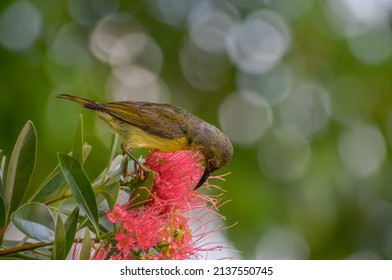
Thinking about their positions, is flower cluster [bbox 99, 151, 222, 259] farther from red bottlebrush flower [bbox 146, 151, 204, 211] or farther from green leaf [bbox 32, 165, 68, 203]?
green leaf [bbox 32, 165, 68, 203]

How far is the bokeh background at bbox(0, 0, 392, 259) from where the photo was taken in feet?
13.6

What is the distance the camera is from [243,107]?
4.94m

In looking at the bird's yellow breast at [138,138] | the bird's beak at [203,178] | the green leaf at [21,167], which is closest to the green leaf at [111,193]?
the green leaf at [21,167]

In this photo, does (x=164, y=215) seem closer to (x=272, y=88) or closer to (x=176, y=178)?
(x=176, y=178)

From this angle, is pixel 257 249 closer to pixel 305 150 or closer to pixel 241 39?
pixel 305 150

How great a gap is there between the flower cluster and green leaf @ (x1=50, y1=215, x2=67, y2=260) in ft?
0.57

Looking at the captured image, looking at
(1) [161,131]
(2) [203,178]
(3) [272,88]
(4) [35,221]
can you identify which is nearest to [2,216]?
(4) [35,221]

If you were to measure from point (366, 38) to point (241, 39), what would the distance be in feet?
3.33

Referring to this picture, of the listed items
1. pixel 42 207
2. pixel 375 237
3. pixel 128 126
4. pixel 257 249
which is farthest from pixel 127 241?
pixel 375 237

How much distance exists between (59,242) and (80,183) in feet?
0.55

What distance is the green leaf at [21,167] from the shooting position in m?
1.94

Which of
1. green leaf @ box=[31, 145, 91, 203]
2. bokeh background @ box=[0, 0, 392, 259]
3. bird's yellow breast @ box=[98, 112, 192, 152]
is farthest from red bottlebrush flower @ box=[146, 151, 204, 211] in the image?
bokeh background @ box=[0, 0, 392, 259]

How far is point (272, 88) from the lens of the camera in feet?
A: 15.8

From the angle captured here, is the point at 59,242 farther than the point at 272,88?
No
